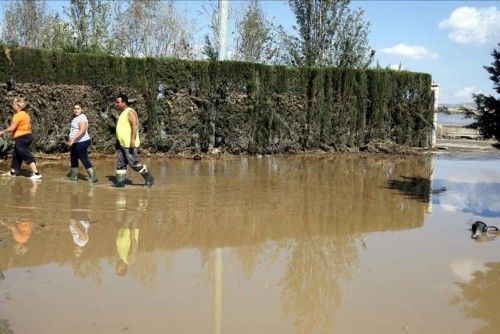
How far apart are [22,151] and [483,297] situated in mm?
9269

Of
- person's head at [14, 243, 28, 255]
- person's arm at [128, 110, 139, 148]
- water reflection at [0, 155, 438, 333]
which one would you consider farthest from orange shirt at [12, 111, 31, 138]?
person's head at [14, 243, 28, 255]

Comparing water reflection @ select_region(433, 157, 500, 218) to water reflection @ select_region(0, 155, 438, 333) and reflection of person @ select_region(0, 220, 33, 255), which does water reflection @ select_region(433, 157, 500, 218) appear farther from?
reflection of person @ select_region(0, 220, 33, 255)

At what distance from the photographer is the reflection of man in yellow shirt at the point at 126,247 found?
21.0 ft

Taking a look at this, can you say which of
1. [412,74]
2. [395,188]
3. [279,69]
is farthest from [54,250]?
[412,74]

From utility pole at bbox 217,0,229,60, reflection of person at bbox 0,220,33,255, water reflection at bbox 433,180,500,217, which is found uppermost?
utility pole at bbox 217,0,229,60

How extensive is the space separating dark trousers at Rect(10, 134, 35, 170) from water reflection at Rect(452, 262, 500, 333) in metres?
8.75

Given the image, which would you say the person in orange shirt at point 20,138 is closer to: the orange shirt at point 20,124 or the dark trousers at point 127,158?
the orange shirt at point 20,124

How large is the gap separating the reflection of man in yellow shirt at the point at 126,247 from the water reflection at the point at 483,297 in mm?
3495

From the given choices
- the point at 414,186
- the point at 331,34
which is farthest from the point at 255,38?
the point at 414,186

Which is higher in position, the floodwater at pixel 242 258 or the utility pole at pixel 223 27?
the utility pole at pixel 223 27

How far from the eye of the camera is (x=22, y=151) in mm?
11773

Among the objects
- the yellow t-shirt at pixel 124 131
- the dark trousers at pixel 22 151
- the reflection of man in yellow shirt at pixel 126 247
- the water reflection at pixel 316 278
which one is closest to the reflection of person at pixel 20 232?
the reflection of man in yellow shirt at pixel 126 247

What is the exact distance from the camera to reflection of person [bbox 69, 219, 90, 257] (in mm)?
7027

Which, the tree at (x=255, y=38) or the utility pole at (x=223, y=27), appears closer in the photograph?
the utility pole at (x=223, y=27)
